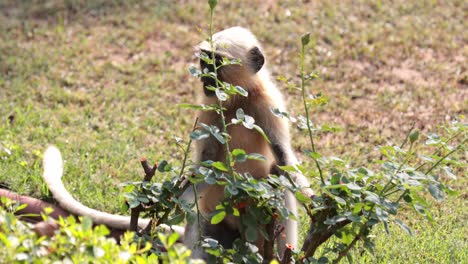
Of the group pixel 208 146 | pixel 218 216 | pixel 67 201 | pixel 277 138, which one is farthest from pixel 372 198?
pixel 67 201

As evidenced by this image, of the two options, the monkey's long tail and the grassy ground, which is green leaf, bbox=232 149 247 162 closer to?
the monkey's long tail

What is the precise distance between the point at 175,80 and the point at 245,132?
3.62 meters

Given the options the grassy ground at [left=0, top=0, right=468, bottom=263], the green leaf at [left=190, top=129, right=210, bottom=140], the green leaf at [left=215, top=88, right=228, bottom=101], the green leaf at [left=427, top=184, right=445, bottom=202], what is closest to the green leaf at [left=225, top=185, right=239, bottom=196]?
the green leaf at [left=190, top=129, right=210, bottom=140]

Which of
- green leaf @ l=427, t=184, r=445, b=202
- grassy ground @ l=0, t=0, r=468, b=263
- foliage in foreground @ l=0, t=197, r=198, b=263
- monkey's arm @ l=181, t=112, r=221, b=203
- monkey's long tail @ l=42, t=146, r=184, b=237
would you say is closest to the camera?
foliage in foreground @ l=0, t=197, r=198, b=263

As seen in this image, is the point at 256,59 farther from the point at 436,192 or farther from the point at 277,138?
the point at 436,192

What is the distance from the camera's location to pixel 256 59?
4812mm

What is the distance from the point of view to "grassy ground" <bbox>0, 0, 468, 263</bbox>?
6023 millimetres

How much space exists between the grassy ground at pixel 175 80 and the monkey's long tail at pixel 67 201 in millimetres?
132

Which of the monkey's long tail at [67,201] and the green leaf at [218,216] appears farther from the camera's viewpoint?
the monkey's long tail at [67,201]

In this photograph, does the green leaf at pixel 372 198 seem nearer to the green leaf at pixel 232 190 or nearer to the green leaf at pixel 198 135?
the green leaf at pixel 232 190

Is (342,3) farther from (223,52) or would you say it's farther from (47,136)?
(223,52)

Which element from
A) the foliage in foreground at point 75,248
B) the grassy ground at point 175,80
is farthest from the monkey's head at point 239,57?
the foliage in foreground at point 75,248

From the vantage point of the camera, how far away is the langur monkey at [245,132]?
15.3ft

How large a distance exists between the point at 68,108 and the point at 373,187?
4.59 metres
